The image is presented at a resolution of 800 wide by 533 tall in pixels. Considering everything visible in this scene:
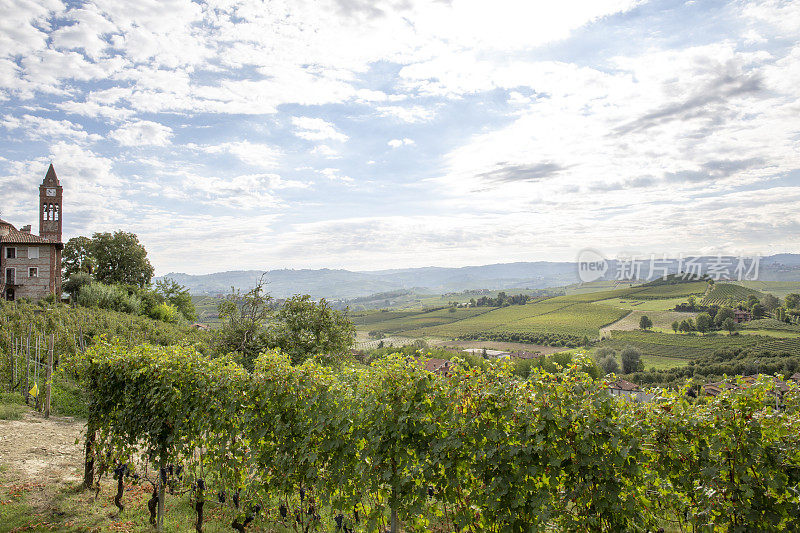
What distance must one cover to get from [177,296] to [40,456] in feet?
158

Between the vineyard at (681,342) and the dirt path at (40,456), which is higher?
the dirt path at (40,456)

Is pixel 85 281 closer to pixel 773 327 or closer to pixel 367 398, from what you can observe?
pixel 367 398

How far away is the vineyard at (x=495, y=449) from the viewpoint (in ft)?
11.9

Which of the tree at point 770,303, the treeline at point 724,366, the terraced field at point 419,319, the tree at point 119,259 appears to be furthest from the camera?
the terraced field at point 419,319

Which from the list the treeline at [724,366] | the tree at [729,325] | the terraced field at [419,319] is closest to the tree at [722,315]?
the tree at [729,325]

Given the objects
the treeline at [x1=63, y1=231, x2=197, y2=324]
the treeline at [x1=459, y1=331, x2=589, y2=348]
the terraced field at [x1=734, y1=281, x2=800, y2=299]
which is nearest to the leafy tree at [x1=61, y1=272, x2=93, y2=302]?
the treeline at [x1=63, y1=231, x2=197, y2=324]

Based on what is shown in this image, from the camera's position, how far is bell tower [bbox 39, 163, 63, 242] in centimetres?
4134

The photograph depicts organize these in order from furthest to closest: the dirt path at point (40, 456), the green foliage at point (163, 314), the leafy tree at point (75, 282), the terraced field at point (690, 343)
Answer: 1. the terraced field at point (690, 343)
2. the leafy tree at point (75, 282)
3. the green foliage at point (163, 314)
4. the dirt path at point (40, 456)

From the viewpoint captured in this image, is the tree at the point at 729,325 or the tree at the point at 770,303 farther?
the tree at the point at 770,303

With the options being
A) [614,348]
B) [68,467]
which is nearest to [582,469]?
[68,467]

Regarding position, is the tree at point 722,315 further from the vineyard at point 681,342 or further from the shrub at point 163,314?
the shrub at point 163,314

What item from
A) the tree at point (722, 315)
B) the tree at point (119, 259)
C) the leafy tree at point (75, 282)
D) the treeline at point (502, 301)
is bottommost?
the treeline at point (502, 301)

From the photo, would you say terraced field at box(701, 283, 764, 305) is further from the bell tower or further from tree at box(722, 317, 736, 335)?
the bell tower

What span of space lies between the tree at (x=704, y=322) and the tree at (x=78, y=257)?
88.3 m
